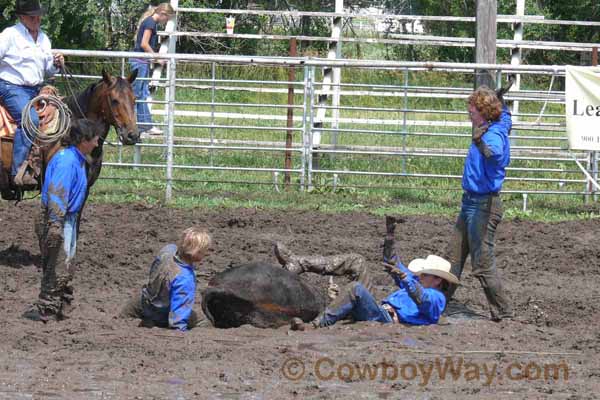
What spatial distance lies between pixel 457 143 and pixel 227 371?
10035 mm

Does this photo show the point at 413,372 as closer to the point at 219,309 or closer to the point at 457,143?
the point at 219,309

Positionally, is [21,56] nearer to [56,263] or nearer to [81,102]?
[81,102]

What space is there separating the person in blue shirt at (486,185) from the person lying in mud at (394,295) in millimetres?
Result: 391

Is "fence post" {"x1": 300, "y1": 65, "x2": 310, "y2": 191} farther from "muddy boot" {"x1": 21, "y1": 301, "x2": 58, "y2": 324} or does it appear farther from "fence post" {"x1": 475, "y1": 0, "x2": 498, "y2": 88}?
"muddy boot" {"x1": 21, "y1": 301, "x2": 58, "y2": 324}

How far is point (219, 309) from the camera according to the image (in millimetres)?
7820

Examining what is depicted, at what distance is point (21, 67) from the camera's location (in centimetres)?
1015

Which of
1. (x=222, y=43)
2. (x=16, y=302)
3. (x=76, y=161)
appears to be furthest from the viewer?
(x=222, y=43)

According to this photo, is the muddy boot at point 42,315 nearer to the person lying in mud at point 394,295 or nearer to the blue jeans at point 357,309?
the person lying in mud at point 394,295

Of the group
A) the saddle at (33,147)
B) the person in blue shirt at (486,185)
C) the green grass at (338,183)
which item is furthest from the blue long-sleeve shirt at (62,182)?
the green grass at (338,183)

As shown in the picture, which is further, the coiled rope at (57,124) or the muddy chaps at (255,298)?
the coiled rope at (57,124)

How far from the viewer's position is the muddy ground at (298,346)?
6.25 meters

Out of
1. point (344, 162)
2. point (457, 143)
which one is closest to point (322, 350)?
point (344, 162)

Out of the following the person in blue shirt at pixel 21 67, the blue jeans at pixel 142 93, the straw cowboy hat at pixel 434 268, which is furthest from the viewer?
the blue jeans at pixel 142 93

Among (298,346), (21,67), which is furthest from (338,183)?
(298,346)
